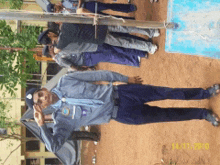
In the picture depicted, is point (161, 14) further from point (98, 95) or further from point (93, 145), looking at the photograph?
point (93, 145)

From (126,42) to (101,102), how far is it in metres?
1.73

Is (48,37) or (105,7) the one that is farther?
(105,7)

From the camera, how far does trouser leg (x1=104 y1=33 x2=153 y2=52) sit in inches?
170

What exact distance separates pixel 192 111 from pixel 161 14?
2451 millimetres

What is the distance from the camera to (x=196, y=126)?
383 centimetres

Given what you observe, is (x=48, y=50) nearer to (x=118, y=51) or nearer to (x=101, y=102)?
(x=118, y=51)

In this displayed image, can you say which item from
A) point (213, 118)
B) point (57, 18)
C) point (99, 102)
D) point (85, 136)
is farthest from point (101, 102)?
point (85, 136)

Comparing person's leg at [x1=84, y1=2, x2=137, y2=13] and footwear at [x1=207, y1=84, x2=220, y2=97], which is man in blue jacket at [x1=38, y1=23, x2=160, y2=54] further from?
footwear at [x1=207, y1=84, x2=220, y2=97]

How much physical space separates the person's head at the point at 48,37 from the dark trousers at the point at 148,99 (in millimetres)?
1524

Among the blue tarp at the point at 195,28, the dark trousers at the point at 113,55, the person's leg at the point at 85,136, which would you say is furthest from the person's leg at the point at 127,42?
the person's leg at the point at 85,136

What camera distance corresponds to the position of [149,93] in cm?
323

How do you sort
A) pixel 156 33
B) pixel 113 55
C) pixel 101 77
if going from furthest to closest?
pixel 113 55 < pixel 156 33 < pixel 101 77

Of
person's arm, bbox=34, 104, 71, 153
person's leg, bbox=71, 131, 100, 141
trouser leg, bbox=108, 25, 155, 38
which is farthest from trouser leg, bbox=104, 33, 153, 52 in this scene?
person's leg, bbox=71, 131, 100, 141

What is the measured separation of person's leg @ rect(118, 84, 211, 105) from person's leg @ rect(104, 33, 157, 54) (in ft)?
4.44
